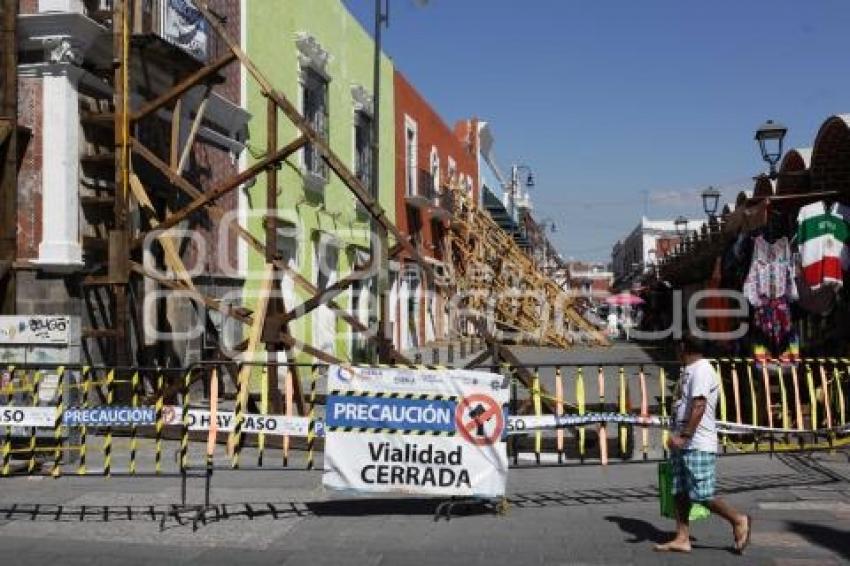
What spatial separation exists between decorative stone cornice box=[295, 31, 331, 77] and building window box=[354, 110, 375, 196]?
10.7 ft

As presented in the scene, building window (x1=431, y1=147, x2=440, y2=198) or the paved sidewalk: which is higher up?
building window (x1=431, y1=147, x2=440, y2=198)

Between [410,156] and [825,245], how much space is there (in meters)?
21.1

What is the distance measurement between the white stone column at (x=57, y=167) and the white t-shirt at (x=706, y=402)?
753cm

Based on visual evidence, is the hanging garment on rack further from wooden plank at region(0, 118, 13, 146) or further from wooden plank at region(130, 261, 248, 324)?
wooden plank at region(0, 118, 13, 146)

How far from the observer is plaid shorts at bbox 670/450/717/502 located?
6.39m

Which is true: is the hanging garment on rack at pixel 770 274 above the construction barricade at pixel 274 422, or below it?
above

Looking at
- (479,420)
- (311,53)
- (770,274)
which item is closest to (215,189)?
(479,420)

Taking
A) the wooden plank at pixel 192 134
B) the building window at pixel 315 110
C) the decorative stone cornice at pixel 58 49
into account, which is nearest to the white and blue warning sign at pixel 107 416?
the decorative stone cornice at pixel 58 49

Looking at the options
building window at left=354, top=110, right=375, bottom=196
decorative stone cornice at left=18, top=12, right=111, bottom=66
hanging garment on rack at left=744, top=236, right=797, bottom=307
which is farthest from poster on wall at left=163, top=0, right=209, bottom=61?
building window at left=354, top=110, right=375, bottom=196

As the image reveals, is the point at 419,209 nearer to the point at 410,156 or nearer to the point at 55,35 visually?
the point at 410,156

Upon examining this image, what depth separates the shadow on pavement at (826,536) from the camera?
6344 millimetres

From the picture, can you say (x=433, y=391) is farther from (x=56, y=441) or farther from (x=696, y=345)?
(x=56, y=441)

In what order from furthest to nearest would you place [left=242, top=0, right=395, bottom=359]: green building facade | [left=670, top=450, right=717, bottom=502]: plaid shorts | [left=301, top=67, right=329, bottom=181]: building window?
1. [left=301, top=67, right=329, bottom=181]: building window
2. [left=242, top=0, right=395, bottom=359]: green building facade
3. [left=670, top=450, right=717, bottom=502]: plaid shorts

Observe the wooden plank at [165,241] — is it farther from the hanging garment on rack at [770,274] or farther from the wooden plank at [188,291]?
the hanging garment on rack at [770,274]
